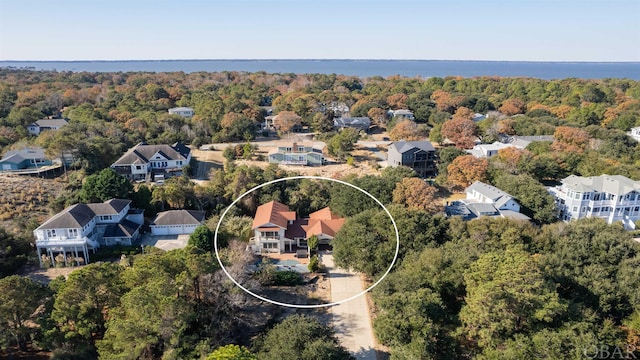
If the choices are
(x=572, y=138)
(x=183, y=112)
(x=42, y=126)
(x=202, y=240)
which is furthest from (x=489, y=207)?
(x=42, y=126)

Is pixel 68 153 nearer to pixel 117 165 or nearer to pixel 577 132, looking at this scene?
pixel 117 165

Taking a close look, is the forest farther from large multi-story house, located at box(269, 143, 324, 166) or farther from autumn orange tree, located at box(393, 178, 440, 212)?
large multi-story house, located at box(269, 143, 324, 166)

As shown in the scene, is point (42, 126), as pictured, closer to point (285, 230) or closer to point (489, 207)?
point (285, 230)

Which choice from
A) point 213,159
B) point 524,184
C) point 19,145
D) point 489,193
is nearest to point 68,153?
point 19,145

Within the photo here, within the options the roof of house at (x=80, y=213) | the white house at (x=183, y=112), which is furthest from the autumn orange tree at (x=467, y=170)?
the white house at (x=183, y=112)

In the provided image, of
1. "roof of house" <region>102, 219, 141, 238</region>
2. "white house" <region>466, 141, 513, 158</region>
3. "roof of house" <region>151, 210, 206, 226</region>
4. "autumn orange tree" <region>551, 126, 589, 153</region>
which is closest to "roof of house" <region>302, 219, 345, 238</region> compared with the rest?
"roof of house" <region>151, 210, 206, 226</region>

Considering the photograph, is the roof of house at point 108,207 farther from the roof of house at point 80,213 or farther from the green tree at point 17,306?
the green tree at point 17,306
